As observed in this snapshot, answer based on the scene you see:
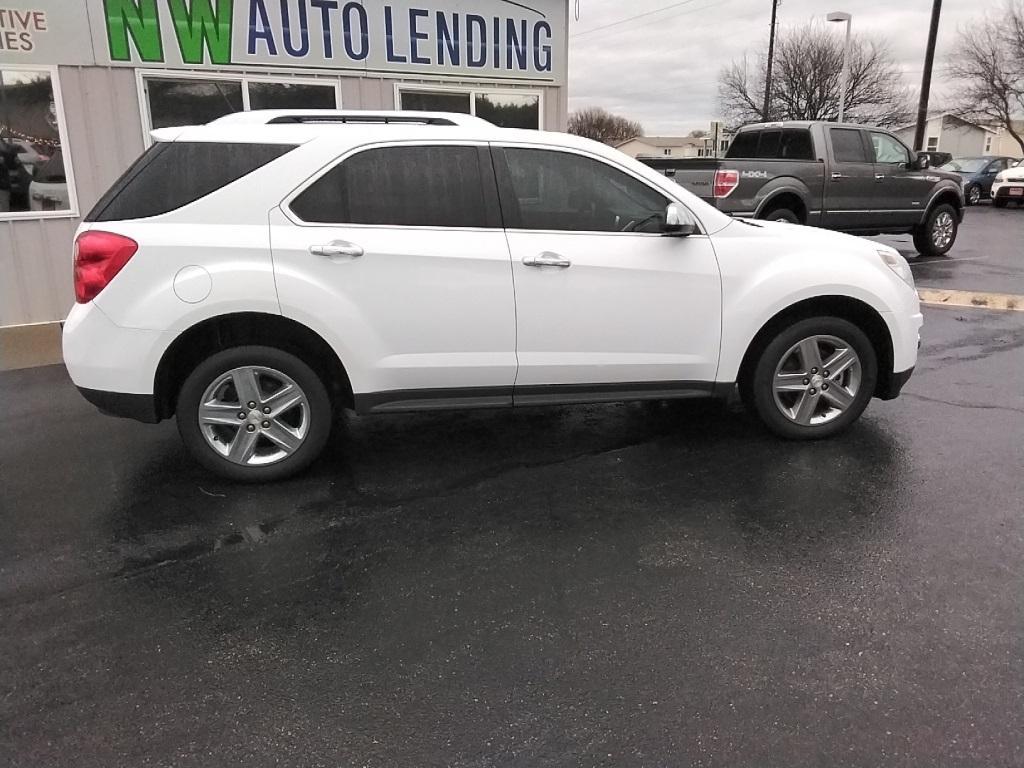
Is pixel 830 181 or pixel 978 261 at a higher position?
pixel 830 181

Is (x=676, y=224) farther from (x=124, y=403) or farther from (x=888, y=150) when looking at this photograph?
(x=888, y=150)

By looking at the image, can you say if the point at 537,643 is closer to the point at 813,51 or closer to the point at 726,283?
the point at 726,283

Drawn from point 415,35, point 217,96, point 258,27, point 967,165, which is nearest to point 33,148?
point 217,96

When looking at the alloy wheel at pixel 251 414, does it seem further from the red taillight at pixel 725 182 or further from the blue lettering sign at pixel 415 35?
the red taillight at pixel 725 182

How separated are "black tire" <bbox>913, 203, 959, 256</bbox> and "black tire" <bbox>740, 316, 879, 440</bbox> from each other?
9833 millimetres

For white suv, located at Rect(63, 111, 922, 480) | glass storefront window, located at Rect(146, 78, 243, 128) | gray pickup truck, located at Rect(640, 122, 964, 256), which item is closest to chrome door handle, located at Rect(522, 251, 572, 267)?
white suv, located at Rect(63, 111, 922, 480)

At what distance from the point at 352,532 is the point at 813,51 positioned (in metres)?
51.5

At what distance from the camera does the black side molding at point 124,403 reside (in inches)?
156

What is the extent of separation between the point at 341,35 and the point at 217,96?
150 cm

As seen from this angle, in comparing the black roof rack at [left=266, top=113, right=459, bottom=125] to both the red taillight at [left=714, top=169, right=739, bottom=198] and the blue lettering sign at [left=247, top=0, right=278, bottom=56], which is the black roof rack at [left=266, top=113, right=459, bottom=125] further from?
the red taillight at [left=714, top=169, right=739, bottom=198]

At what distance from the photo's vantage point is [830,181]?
37.7 ft

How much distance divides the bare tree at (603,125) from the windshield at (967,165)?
158 ft

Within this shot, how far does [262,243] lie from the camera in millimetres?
3906

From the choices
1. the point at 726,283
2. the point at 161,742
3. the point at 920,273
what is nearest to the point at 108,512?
the point at 161,742
